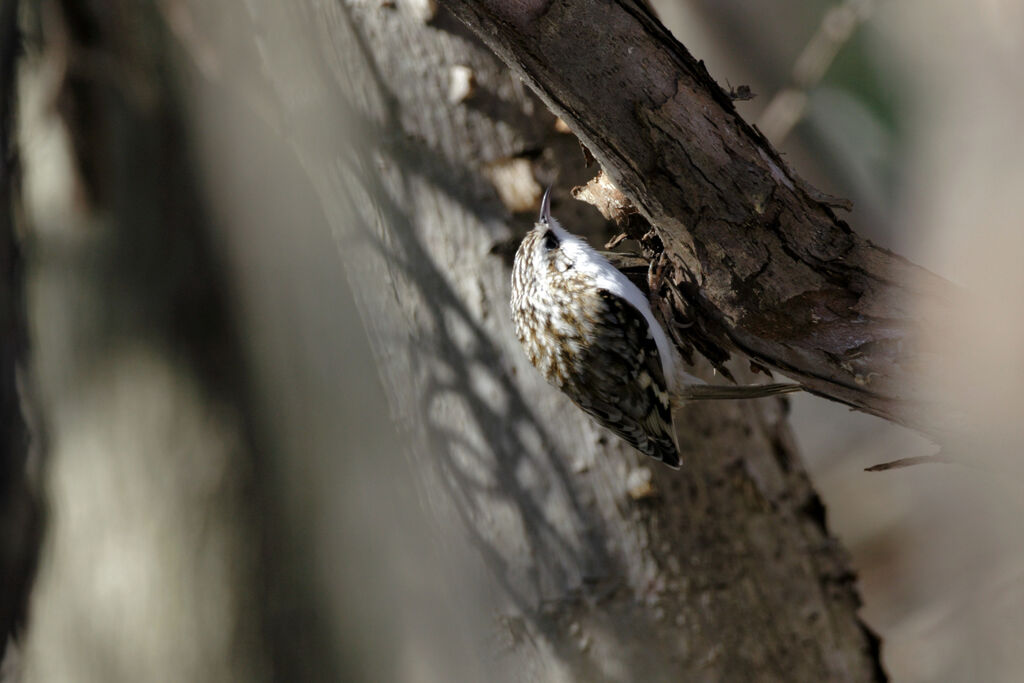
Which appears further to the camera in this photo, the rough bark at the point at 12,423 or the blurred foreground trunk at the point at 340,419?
the rough bark at the point at 12,423

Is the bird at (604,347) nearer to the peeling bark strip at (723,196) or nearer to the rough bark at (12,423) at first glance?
the peeling bark strip at (723,196)

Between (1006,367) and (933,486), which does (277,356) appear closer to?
(933,486)

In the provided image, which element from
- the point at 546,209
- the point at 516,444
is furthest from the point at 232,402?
the point at 546,209

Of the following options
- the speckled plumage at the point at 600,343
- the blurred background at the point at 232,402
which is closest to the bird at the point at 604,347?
the speckled plumage at the point at 600,343

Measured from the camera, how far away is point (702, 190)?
1.04 meters

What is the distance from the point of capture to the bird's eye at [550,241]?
4.87ft

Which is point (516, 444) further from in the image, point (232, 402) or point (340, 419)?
point (232, 402)

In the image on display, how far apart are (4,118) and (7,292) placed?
59 cm

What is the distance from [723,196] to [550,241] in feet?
1.60

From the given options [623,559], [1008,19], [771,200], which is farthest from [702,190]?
[623,559]

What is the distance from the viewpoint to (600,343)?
1.45 meters

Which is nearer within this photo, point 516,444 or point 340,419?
point 516,444

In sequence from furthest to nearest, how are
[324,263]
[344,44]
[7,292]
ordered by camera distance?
[7,292] < [324,263] < [344,44]

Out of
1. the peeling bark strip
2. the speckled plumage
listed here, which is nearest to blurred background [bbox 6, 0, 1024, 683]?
the speckled plumage
